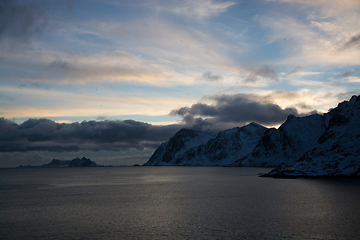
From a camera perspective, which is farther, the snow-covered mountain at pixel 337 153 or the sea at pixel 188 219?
the snow-covered mountain at pixel 337 153

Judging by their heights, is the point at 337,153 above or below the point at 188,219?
above

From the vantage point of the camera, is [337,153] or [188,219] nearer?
[188,219]

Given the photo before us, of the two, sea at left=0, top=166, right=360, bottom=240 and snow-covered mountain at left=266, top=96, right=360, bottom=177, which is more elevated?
snow-covered mountain at left=266, top=96, right=360, bottom=177

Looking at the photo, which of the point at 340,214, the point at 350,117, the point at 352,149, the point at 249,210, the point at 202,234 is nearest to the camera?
the point at 202,234

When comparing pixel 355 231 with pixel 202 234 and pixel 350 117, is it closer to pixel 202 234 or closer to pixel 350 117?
pixel 202 234

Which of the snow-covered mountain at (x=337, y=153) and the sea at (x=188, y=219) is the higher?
the snow-covered mountain at (x=337, y=153)

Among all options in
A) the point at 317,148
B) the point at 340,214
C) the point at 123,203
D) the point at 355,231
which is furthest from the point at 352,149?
Result: the point at 123,203

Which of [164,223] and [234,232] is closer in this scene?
[234,232]

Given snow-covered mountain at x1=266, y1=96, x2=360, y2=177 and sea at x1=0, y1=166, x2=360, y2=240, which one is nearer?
sea at x1=0, y1=166, x2=360, y2=240
